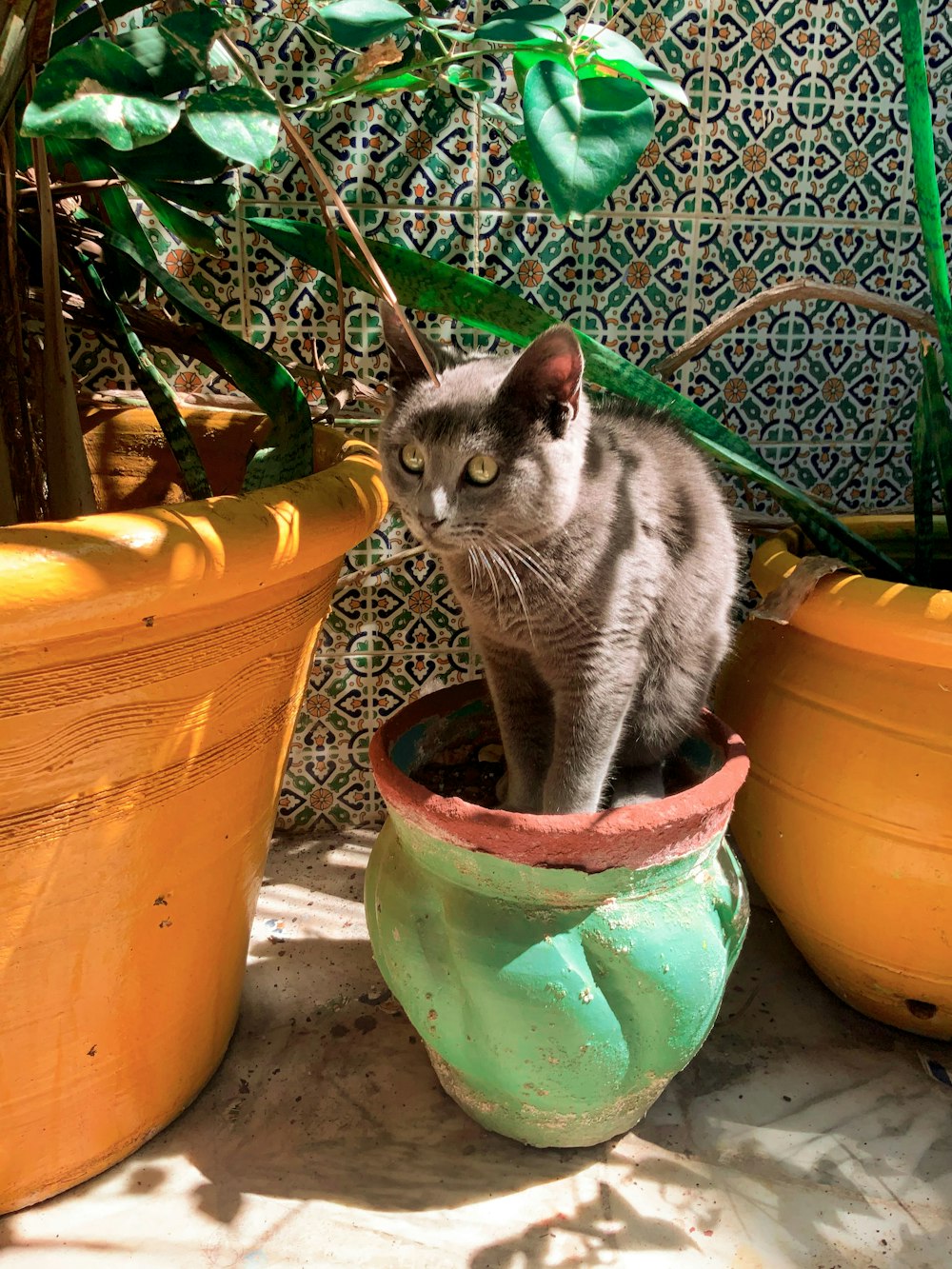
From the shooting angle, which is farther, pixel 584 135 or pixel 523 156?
pixel 523 156

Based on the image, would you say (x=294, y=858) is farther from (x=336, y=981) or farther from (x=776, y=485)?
(x=776, y=485)

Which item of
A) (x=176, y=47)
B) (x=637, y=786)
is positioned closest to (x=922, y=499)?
(x=637, y=786)

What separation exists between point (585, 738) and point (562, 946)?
0.67ft

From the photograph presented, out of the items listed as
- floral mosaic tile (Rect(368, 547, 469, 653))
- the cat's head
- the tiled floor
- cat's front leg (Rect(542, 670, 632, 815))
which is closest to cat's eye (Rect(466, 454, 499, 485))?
the cat's head

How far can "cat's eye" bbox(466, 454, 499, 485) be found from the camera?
84 centimetres

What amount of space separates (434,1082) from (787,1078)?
410 mm

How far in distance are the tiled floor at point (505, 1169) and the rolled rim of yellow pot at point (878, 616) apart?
509 mm

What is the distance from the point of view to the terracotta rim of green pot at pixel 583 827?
2.61 ft

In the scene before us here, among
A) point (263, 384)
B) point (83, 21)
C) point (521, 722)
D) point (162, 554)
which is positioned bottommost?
point (521, 722)

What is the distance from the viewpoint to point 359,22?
650 millimetres

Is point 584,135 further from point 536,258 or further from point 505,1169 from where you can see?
point 505,1169

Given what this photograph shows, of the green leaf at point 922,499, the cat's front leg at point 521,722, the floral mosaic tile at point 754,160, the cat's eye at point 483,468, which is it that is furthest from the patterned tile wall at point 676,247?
the cat's eye at point 483,468

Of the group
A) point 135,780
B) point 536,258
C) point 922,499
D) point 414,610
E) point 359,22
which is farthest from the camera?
point 414,610

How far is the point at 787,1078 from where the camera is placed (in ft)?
3.39
